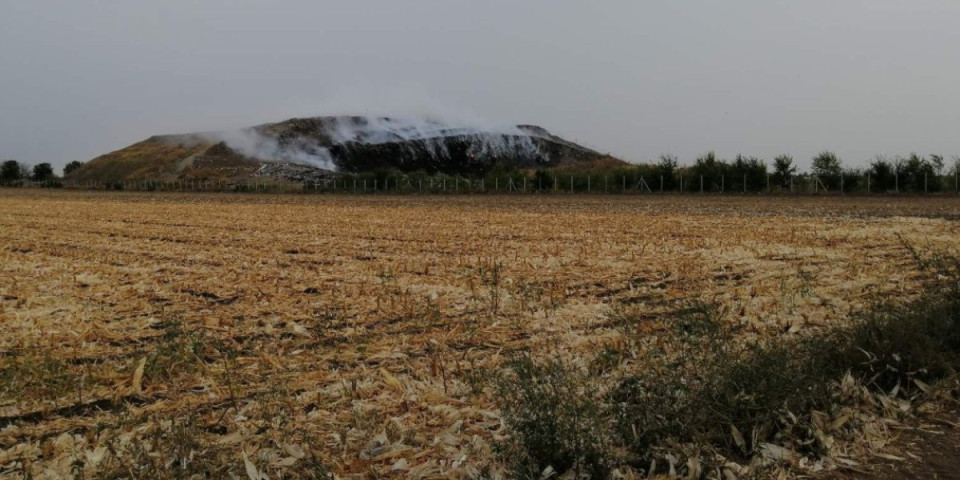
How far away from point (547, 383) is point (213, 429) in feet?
6.45

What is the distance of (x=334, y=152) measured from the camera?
123125mm

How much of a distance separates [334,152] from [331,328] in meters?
122

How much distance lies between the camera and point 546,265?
9.27 metres

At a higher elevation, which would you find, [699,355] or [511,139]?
[511,139]

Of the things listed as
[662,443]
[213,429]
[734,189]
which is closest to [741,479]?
[662,443]

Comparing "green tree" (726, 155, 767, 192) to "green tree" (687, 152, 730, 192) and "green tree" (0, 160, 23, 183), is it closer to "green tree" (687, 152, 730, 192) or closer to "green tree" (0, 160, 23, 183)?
"green tree" (687, 152, 730, 192)

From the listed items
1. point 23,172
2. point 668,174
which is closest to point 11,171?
point 23,172

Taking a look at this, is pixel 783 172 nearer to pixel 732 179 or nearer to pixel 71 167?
pixel 732 179

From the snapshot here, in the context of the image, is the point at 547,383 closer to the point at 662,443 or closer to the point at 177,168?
the point at 662,443

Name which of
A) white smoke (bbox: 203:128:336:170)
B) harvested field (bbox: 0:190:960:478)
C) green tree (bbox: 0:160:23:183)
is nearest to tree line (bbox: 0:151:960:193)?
harvested field (bbox: 0:190:960:478)

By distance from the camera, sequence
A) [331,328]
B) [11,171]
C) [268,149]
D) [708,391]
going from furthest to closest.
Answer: [268,149]
[11,171]
[331,328]
[708,391]

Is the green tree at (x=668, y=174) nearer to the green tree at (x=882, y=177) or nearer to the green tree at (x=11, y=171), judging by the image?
the green tree at (x=882, y=177)

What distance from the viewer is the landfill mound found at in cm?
10950

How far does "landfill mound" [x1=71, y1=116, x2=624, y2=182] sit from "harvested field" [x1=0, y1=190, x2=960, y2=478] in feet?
301
